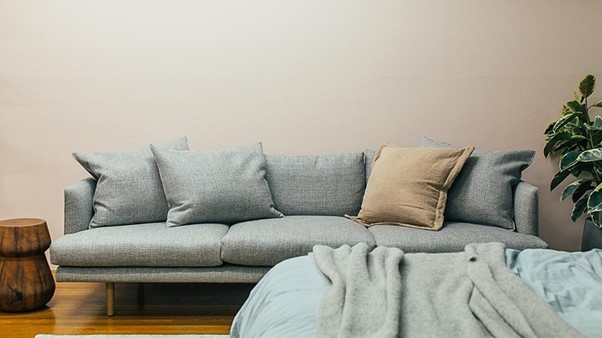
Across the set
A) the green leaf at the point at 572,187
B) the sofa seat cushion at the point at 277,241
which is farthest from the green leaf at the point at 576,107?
the sofa seat cushion at the point at 277,241

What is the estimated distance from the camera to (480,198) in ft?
13.1

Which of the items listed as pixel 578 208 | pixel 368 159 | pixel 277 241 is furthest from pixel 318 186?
pixel 578 208

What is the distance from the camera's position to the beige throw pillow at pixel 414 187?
3.91 meters

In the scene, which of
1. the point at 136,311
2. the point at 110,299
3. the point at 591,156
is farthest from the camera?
the point at 591,156

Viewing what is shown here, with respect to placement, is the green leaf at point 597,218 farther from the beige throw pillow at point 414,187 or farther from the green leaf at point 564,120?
the beige throw pillow at point 414,187

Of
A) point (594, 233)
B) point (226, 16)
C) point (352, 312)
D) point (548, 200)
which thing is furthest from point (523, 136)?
point (352, 312)

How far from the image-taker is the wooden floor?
3.57m

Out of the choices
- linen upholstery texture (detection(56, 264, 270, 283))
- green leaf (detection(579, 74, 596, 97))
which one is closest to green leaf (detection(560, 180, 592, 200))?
green leaf (detection(579, 74, 596, 97))

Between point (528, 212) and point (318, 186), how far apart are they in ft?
4.02

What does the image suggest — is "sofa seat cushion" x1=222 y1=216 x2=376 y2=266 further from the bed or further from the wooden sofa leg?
the bed

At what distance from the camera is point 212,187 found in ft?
13.0

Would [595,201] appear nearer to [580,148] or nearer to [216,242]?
[580,148]

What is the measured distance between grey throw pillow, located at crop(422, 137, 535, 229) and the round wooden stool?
2297mm

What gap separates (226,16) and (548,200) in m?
2.48
